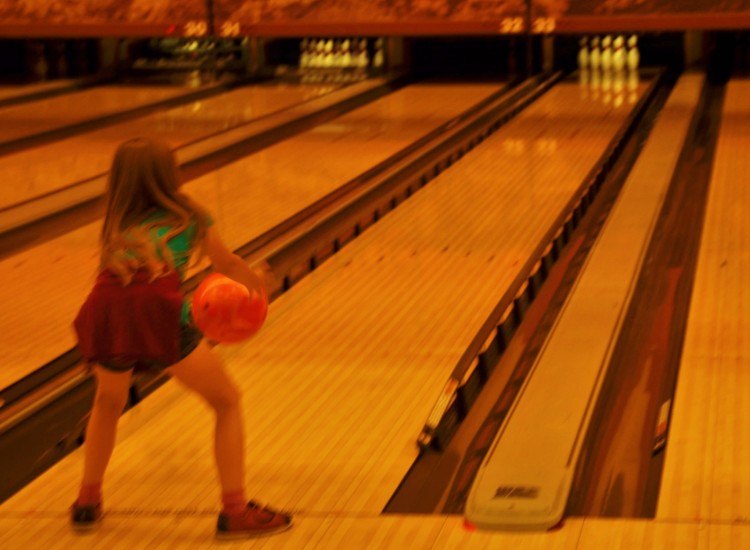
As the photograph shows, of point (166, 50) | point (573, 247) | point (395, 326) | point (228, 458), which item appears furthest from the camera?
point (166, 50)

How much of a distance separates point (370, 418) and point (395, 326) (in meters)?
0.84

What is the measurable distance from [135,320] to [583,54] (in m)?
8.89

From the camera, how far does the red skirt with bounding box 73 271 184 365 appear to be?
230 centimetres

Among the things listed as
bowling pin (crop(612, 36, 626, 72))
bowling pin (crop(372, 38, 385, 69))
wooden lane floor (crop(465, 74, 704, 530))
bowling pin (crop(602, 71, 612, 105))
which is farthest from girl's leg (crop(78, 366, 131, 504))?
bowling pin (crop(372, 38, 385, 69))

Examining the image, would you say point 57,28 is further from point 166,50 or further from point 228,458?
point 228,458

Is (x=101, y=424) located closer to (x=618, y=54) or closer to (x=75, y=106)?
(x=75, y=106)

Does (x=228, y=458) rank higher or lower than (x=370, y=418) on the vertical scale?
higher

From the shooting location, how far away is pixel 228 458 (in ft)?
7.91

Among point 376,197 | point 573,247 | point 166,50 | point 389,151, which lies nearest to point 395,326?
point 573,247

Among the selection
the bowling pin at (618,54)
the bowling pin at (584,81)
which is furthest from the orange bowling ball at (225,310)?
the bowling pin at (618,54)

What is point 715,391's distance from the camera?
3.19m

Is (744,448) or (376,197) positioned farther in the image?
(376,197)

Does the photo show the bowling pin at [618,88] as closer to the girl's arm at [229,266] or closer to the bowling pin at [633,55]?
the bowling pin at [633,55]

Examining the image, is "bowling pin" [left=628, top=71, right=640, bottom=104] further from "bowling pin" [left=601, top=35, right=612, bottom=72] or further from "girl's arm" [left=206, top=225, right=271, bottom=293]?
"girl's arm" [left=206, top=225, right=271, bottom=293]
